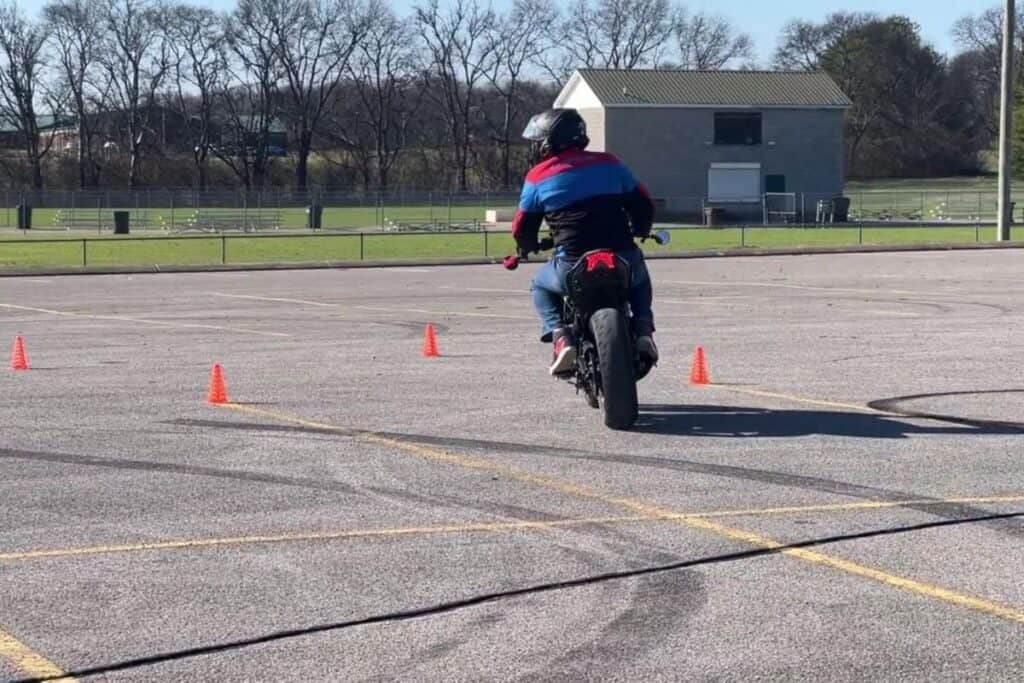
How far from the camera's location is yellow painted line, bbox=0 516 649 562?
282 inches

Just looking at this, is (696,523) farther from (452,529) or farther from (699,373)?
(699,373)

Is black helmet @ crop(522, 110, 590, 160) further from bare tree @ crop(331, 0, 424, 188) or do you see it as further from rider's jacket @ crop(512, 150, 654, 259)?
bare tree @ crop(331, 0, 424, 188)

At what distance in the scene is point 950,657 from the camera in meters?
5.63

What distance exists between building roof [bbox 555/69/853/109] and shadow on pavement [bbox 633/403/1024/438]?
75.5 m

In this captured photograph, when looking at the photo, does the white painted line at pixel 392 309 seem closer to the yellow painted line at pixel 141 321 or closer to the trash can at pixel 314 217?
the yellow painted line at pixel 141 321

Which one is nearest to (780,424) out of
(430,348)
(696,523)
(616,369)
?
(616,369)

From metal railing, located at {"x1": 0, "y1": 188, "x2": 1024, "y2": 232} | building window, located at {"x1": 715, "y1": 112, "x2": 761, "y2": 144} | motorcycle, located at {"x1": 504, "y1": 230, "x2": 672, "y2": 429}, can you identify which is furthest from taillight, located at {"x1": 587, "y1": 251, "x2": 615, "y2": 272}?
building window, located at {"x1": 715, "y1": 112, "x2": 761, "y2": 144}

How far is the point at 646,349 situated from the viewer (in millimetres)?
10930

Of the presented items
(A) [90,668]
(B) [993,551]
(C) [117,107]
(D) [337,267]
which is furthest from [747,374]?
(C) [117,107]

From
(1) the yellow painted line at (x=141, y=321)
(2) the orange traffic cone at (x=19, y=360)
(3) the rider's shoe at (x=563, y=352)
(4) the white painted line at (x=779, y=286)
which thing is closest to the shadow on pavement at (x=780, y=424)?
(3) the rider's shoe at (x=563, y=352)

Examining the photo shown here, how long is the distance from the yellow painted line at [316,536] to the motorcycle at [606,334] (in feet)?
8.88

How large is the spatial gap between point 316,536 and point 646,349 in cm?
392

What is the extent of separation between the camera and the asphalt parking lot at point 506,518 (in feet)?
18.9

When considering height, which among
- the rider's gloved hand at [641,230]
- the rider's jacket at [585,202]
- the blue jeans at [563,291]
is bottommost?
the blue jeans at [563,291]
